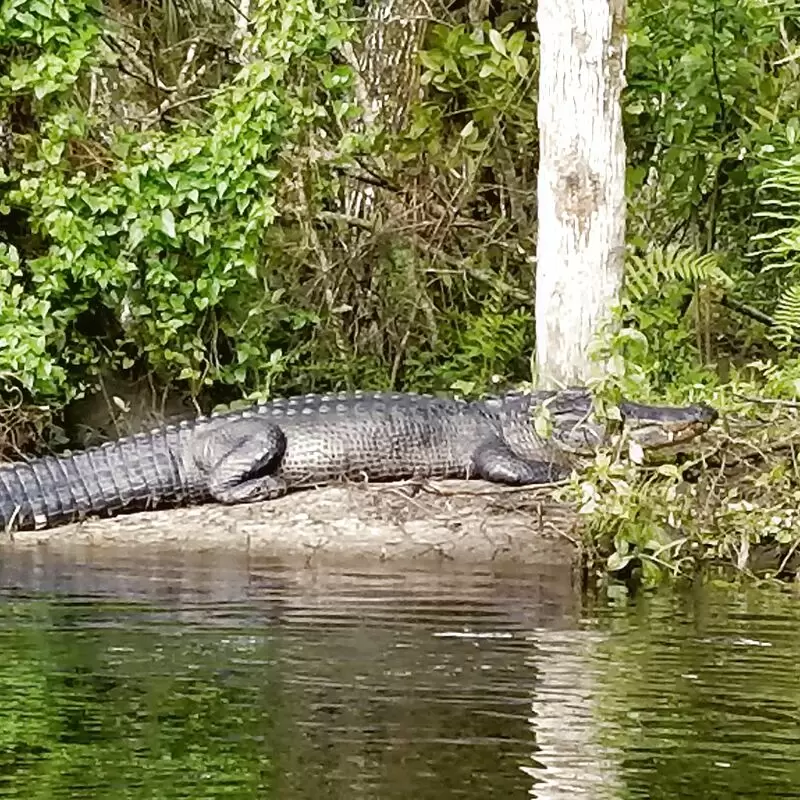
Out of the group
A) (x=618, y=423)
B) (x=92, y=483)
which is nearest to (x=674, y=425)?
(x=618, y=423)

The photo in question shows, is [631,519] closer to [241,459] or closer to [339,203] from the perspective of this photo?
[241,459]

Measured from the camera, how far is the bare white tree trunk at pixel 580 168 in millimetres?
7754

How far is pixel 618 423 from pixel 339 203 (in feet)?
15.8

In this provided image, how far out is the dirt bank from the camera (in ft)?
21.7

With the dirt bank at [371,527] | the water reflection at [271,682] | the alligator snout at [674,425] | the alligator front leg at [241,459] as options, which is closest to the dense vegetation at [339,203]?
the alligator snout at [674,425]

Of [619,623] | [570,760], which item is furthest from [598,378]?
[570,760]

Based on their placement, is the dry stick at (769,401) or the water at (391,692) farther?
the dry stick at (769,401)

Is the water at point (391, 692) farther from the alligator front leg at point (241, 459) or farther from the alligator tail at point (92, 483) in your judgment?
the alligator front leg at point (241, 459)

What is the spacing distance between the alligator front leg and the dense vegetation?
1055 mm

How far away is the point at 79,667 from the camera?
4074mm

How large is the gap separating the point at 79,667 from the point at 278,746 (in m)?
1.00

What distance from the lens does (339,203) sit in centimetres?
1080

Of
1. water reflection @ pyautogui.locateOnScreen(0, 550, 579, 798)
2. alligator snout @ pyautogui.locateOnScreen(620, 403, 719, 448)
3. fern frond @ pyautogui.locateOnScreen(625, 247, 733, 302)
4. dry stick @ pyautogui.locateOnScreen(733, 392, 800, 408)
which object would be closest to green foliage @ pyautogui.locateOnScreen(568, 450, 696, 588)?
water reflection @ pyautogui.locateOnScreen(0, 550, 579, 798)

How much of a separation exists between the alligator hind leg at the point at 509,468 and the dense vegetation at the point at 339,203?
2.17 feet
